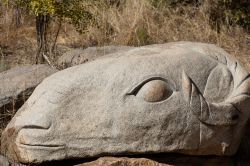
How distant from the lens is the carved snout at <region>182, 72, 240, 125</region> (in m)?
4.14

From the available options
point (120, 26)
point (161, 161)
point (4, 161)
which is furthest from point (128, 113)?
point (120, 26)

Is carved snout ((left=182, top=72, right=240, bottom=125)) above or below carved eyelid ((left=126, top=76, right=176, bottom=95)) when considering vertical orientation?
below

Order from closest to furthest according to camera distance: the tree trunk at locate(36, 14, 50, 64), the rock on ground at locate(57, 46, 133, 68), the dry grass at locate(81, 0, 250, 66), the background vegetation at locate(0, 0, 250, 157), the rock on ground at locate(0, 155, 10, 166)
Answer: the rock on ground at locate(0, 155, 10, 166) → the rock on ground at locate(57, 46, 133, 68) → the tree trunk at locate(36, 14, 50, 64) → the background vegetation at locate(0, 0, 250, 157) → the dry grass at locate(81, 0, 250, 66)

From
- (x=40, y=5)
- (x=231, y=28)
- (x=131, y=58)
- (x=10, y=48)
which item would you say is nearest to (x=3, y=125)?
(x=131, y=58)

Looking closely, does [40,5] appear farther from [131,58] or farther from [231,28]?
[231,28]

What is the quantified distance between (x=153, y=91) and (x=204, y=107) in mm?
391

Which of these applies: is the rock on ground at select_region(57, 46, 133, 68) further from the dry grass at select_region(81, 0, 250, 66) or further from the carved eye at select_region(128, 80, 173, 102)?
the carved eye at select_region(128, 80, 173, 102)

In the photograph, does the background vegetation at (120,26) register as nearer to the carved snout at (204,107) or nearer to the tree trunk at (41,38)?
the tree trunk at (41,38)

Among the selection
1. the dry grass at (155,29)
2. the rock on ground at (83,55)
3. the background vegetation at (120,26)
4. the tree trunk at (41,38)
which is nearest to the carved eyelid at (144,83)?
the rock on ground at (83,55)

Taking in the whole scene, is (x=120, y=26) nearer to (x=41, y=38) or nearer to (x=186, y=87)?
(x=41, y=38)

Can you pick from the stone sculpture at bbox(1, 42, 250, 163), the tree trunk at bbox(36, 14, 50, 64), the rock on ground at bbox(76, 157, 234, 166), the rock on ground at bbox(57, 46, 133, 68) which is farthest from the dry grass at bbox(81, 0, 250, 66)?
the stone sculpture at bbox(1, 42, 250, 163)

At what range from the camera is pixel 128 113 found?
13.4ft

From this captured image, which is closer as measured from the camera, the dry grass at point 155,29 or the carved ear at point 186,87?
the carved ear at point 186,87

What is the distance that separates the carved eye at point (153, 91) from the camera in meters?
4.11
